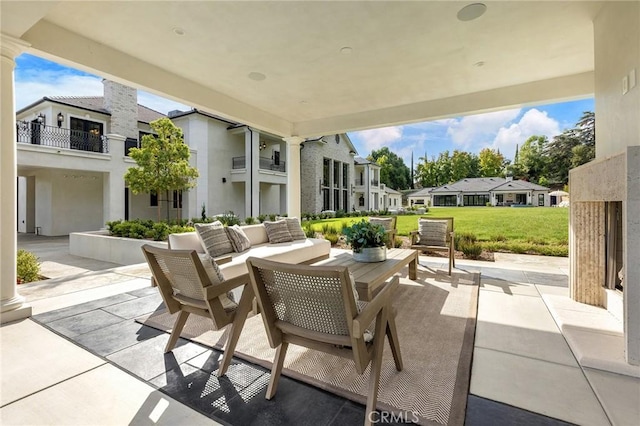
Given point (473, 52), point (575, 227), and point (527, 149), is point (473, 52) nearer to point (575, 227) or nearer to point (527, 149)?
point (575, 227)

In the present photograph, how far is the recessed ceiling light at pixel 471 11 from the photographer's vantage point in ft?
10.3

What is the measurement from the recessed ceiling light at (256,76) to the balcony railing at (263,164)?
8.99 metres

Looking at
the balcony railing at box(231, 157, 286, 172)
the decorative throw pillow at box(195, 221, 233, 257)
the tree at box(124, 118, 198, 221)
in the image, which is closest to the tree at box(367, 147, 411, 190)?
the balcony railing at box(231, 157, 286, 172)

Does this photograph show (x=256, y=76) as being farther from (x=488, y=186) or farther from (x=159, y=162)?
(x=488, y=186)

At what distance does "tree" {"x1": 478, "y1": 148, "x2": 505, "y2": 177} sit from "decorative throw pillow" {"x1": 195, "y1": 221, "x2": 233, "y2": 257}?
36186mm

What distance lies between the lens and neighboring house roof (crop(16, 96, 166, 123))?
11125 millimetres

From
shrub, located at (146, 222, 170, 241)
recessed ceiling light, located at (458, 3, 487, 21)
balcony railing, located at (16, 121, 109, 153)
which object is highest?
balcony railing, located at (16, 121, 109, 153)

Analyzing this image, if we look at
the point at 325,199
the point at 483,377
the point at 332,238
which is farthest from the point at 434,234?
the point at 325,199

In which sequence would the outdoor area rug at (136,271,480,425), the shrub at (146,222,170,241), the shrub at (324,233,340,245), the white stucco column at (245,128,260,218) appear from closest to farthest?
the outdoor area rug at (136,271,480,425)
the shrub at (146,222,170,241)
the shrub at (324,233,340,245)
the white stucco column at (245,128,260,218)

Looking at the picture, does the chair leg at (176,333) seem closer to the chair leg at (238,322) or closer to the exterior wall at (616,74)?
the chair leg at (238,322)

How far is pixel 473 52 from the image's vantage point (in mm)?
4090

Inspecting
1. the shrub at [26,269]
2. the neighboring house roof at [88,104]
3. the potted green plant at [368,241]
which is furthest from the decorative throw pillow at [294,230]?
the neighboring house roof at [88,104]

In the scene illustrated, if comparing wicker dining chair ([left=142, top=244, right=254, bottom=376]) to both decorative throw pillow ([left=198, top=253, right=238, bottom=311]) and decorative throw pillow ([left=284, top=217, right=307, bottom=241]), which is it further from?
decorative throw pillow ([left=284, top=217, right=307, bottom=241])

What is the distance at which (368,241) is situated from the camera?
3.94 m
